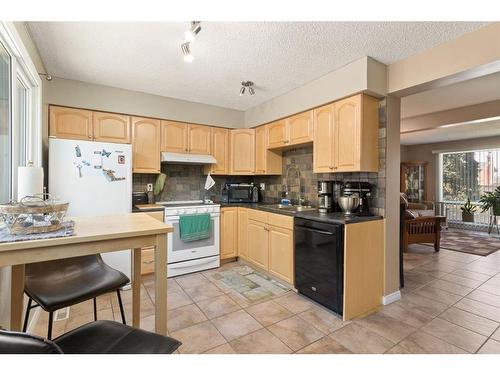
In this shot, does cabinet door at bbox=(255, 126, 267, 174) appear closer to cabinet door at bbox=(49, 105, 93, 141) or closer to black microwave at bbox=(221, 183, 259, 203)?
black microwave at bbox=(221, 183, 259, 203)

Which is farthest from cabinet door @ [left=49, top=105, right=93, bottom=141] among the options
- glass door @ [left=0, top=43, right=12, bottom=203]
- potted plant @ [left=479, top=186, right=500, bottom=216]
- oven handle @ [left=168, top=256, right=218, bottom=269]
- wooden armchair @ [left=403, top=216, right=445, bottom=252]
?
potted plant @ [left=479, top=186, right=500, bottom=216]

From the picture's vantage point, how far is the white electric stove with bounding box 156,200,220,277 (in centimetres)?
312

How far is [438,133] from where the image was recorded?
18.3 ft

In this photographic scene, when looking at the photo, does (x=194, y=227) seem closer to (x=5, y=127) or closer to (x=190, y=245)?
(x=190, y=245)

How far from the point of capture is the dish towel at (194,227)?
3168 mm

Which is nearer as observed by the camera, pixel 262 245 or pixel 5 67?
pixel 5 67

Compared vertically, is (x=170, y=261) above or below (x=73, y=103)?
below

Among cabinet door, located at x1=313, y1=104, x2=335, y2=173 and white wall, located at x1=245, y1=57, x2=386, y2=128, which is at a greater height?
white wall, located at x1=245, y1=57, x2=386, y2=128

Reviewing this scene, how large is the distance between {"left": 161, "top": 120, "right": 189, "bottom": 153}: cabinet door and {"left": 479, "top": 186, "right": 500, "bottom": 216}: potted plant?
6.88 meters

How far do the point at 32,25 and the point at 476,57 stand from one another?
3407mm

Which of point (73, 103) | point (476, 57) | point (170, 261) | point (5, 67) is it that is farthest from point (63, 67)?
point (476, 57)

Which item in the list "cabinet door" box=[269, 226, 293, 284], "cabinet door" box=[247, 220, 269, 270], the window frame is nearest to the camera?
the window frame
